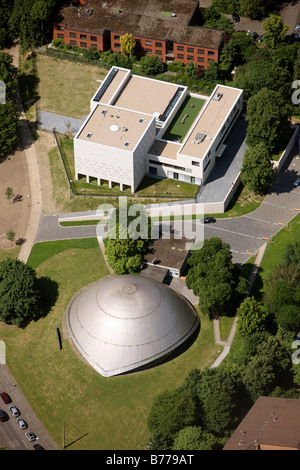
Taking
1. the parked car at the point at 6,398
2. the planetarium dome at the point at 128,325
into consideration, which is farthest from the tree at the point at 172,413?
the parked car at the point at 6,398

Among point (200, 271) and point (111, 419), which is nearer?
point (111, 419)

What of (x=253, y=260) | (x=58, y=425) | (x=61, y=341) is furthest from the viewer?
(x=253, y=260)

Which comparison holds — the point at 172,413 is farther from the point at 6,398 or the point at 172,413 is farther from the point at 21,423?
the point at 6,398

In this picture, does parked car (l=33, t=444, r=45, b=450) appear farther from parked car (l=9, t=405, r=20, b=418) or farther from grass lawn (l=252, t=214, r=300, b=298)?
grass lawn (l=252, t=214, r=300, b=298)

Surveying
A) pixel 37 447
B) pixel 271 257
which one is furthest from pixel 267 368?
pixel 37 447

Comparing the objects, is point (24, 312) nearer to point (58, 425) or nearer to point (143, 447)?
point (58, 425)

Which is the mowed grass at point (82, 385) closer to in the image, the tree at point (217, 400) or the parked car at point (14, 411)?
the parked car at point (14, 411)

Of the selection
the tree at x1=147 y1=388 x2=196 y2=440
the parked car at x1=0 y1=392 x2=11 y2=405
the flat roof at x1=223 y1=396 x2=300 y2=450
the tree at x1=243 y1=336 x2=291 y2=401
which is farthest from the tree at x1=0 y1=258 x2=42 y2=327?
the flat roof at x1=223 y1=396 x2=300 y2=450

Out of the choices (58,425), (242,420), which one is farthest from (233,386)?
(58,425)
